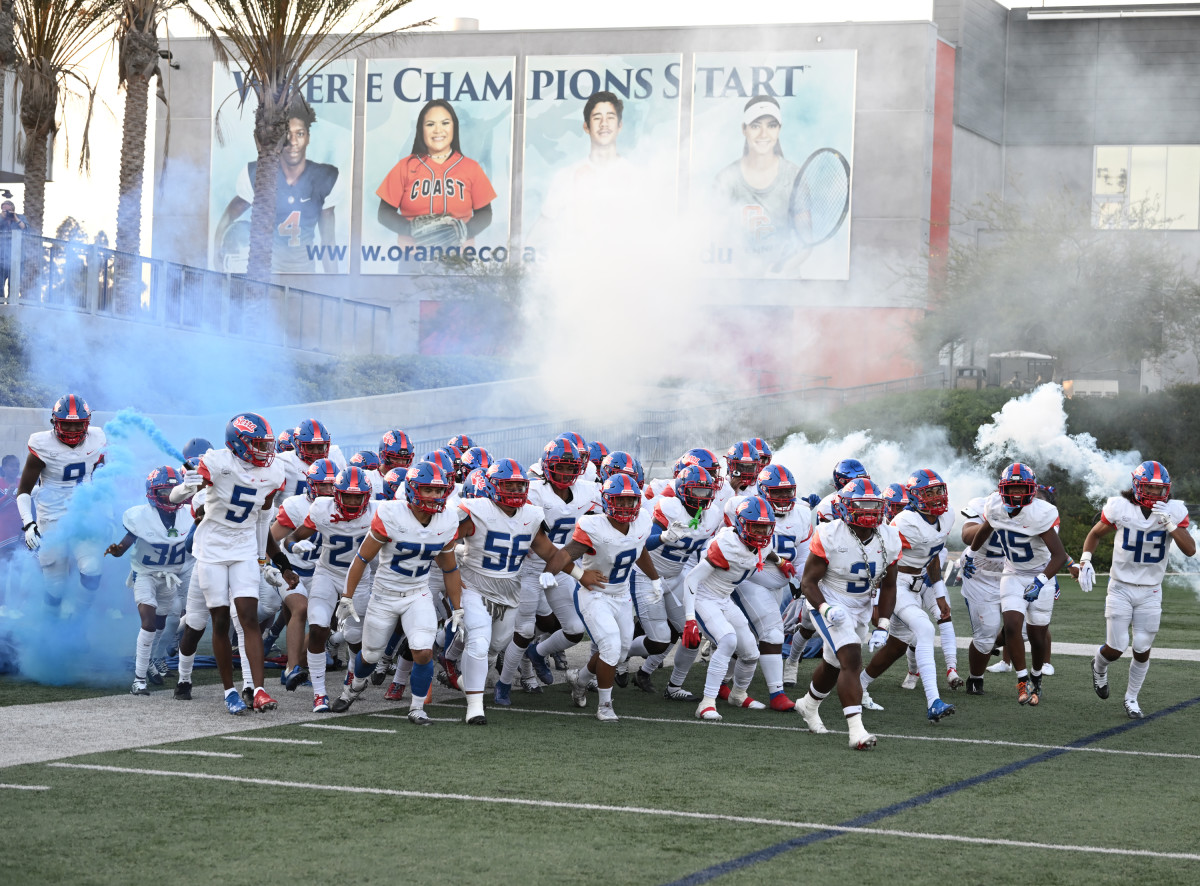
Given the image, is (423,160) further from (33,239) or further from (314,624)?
(314,624)

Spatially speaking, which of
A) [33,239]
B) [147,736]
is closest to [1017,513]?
[147,736]

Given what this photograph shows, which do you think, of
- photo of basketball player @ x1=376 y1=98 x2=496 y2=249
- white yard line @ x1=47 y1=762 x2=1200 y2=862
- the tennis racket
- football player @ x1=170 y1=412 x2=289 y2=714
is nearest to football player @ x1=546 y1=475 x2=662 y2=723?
football player @ x1=170 y1=412 x2=289 y2=714

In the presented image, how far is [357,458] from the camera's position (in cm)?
1099

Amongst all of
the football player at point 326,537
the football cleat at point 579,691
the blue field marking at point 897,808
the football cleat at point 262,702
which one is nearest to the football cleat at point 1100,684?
the blue field marking at point 897,808

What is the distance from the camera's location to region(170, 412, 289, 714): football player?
883cm

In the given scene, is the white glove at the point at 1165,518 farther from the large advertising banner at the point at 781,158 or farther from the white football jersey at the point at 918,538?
the large advertising banner at the point at 781,158

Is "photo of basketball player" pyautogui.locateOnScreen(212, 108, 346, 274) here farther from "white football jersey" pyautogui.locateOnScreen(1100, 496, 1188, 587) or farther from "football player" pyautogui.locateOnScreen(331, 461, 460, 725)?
"white football jersey" pyautogui.locateOnScreen(1100, 496, 1188, 587)

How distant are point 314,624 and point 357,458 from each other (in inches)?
84.6

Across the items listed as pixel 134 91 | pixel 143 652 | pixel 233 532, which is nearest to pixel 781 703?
pixel 233 532

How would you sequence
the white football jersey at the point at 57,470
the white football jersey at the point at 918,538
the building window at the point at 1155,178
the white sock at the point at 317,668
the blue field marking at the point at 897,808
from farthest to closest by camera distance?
the building window at the point at 1155,178
the white football jersey at the point at 57,470
the white football jersey at the point at 918,538
the white sock at the point at 317,668
the blue field marking at the point at 897,808

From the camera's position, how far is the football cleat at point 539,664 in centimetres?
1029

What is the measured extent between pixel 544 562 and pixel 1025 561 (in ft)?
11.4

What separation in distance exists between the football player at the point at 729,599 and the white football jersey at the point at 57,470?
15.9ft

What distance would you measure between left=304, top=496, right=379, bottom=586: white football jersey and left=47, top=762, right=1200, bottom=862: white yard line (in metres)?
2.57
